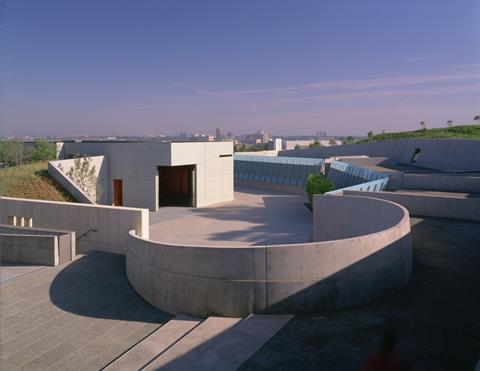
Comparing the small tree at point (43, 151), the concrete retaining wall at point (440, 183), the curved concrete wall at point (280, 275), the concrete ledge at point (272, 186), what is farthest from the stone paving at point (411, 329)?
the small tree at point (43, 151)

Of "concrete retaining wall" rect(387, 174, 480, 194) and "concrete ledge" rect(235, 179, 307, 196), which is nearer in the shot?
"concrete retaining wall" rect(387, 174, 480, 194)

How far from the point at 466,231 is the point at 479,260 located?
326cm

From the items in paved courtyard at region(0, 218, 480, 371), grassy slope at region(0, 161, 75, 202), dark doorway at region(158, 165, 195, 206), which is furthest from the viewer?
dark doorway at region(158, 165, 195, 206)

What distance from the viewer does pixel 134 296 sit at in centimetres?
1188

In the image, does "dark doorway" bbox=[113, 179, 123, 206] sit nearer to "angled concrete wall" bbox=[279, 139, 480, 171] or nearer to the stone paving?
"angled concrete wall" bbox=[279, 139, 480, 171]

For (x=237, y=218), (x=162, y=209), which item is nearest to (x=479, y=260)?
(x=237, y=218)

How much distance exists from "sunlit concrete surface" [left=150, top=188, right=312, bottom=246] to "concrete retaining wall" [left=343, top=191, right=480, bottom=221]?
514 centimetres

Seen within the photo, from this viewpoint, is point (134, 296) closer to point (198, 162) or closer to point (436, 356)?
point (436, 356)

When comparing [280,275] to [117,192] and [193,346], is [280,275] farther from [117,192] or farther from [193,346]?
[117,192]

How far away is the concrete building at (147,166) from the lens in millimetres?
30234

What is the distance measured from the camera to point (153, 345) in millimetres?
8562

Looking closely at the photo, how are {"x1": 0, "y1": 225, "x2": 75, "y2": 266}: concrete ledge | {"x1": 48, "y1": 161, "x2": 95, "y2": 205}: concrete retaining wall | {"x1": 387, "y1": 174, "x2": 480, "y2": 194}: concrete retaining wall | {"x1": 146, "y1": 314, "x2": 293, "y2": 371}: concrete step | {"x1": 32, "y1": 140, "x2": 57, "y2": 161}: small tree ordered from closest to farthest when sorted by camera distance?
{"x1": 146, "y1": 314, "x2": 293, "y2": 371}: concrete step, {"x1": 0, "y1": 225, "x2": 75, "y2": 266}: concrete ledge, {"x1": 387, "y1": 174, "x2": 480, "y2": 194}: concrete retaining wall, {"x1": 48, "y1": 161, "x2": 95, "y2": 205}: concrete retaining wall, {"x1": 32, "y1": 140, "x2": 57, "y2": 161}: small tree

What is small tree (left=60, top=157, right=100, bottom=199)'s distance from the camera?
28141mm

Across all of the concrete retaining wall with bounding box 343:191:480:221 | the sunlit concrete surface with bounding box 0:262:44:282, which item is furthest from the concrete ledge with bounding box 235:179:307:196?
the sunlit concrete surface with bounding box 0:262:44:282
